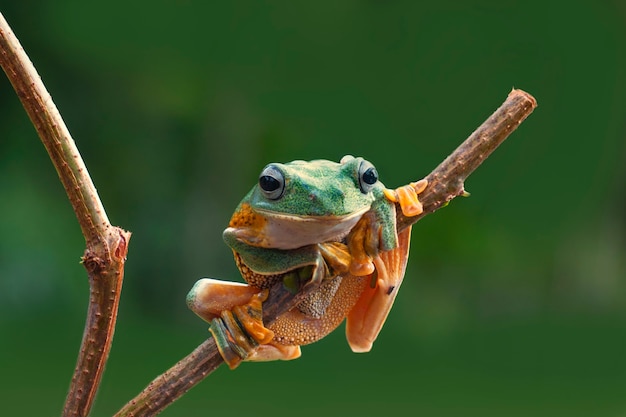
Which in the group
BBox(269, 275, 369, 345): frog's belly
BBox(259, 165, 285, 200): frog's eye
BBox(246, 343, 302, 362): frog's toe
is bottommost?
BBox(246, 343, 302, 362): frog's toe

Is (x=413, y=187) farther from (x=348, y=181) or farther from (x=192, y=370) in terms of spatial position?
(x=192, y=370)

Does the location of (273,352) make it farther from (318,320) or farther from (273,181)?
(273,181)

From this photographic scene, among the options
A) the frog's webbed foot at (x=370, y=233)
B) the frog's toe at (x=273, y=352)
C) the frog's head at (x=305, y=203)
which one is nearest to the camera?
the frog's head at (x=305, y=203)

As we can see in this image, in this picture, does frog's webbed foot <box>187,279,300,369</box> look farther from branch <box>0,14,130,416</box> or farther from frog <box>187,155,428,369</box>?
branch <box>0,14,130,416</box>

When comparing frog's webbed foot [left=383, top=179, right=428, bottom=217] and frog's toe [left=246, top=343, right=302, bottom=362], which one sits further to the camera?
frog's toe [left=246, top=343, right=302, bottom=362]

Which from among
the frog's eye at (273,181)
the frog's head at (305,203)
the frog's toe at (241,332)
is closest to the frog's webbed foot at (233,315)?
the frog's toe at (241,332)

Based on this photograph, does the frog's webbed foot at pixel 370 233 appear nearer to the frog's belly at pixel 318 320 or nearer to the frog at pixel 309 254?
the frog at pixel 309 254

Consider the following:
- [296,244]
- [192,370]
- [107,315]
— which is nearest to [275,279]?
[296,244]

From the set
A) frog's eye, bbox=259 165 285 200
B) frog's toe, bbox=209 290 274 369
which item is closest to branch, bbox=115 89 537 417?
frog's toe, bbox=209 290 274 369
